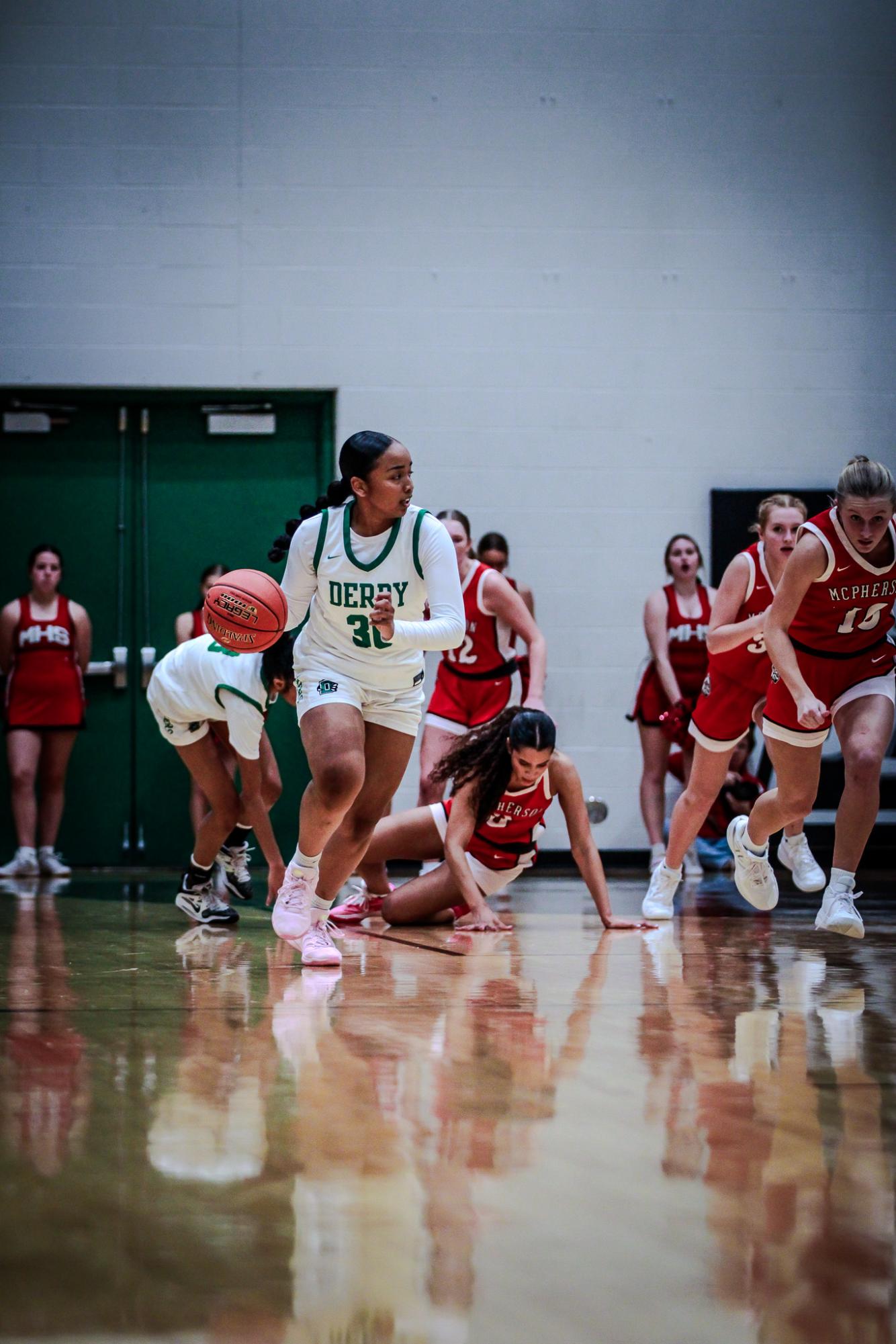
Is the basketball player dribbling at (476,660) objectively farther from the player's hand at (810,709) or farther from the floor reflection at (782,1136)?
the floor reflection at (782,1136)

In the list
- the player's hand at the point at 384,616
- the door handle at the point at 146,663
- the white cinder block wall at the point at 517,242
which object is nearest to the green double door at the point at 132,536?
the door handle at the point at 146,663

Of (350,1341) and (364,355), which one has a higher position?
(364,355)

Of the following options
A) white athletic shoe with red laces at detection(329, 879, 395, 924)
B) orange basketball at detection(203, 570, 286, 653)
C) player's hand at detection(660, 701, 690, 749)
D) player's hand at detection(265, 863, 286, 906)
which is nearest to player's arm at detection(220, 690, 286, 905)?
player's hand at detection(265, 863, 286, 906)

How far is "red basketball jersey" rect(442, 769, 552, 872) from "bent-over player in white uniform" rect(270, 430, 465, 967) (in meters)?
0.80

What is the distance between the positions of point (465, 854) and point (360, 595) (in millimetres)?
1309

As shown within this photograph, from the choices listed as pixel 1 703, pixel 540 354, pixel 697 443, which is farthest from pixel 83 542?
pixel 697 443

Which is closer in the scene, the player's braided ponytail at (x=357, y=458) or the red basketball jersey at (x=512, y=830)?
the player's braided ponytail at (x=357, y=458)

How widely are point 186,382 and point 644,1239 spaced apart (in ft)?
24.8

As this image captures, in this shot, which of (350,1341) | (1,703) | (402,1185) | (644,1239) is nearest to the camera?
(350,1341)

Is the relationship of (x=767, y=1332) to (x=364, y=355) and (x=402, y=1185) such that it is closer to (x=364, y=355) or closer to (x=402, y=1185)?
(x=402, y=1185)

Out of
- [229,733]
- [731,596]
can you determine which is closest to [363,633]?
[229,733]

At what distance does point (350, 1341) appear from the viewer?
4.87ft

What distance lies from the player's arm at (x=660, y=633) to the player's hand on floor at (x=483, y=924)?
2896 millimetres

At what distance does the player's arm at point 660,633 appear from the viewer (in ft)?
25.9
